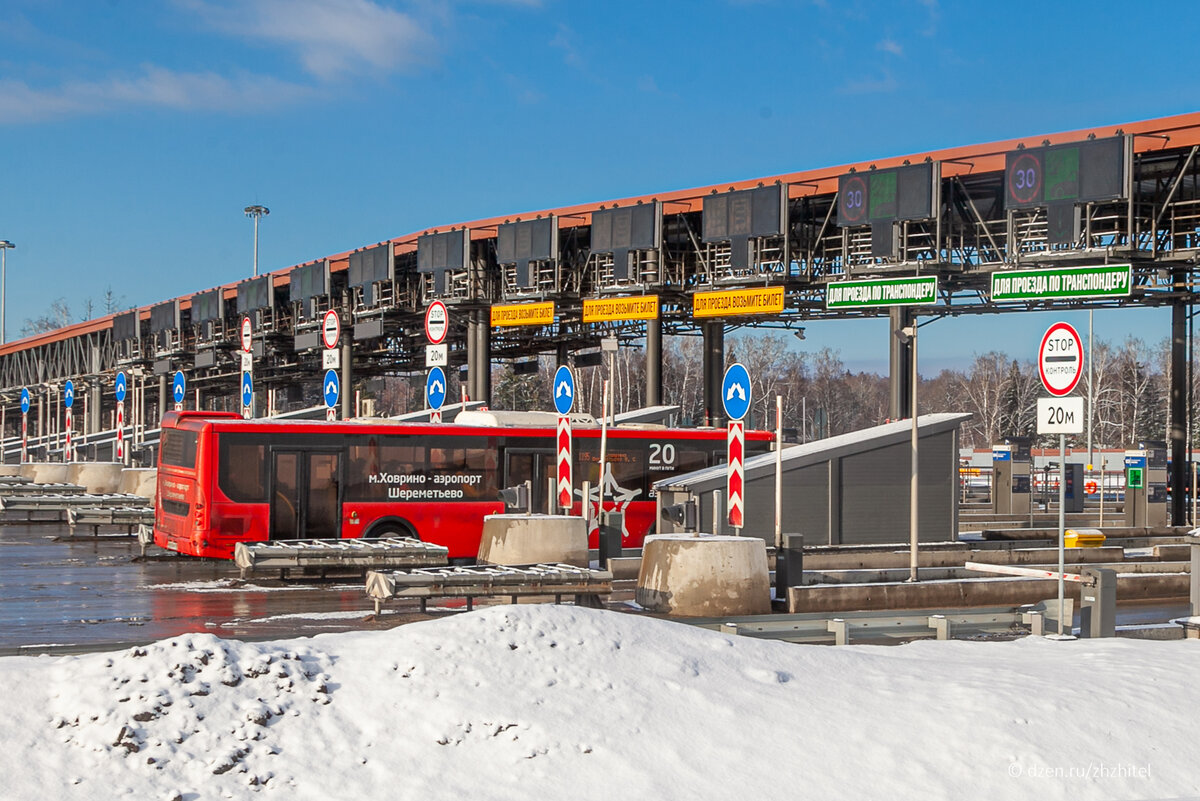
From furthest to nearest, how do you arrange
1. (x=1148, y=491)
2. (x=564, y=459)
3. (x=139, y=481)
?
(x=139, y=481), (x=1148, y=491), (x=564, y=459)

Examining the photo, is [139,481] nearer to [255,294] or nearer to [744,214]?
[744,214]

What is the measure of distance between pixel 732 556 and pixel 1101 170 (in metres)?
19.7

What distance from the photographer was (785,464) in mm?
21500

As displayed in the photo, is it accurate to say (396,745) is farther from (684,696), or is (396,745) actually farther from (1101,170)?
(1101,170)

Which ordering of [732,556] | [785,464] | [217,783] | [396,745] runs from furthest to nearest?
[785,464], [732,556], [396,745], [217,783]

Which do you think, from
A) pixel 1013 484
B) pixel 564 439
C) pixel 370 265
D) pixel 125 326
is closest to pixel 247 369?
pixel 564 439

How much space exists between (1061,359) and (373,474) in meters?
11.8

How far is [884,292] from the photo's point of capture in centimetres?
3316

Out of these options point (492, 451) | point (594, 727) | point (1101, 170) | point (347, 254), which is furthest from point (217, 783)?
point (347, 254)

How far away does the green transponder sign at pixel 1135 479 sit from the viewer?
115 feet

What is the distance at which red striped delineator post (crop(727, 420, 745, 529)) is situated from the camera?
1612 cm

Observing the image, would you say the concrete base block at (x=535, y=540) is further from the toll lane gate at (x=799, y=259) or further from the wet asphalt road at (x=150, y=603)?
the toll lane gate at (x=799, y=259)

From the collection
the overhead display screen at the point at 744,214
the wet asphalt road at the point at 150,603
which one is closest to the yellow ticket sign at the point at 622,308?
the overhead display screen at the point at 744,214

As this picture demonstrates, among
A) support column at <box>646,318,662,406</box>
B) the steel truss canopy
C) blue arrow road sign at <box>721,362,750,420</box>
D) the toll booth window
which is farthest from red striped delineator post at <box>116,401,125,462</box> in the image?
blue arrow road sign at <box>721,362,750,420</box>
